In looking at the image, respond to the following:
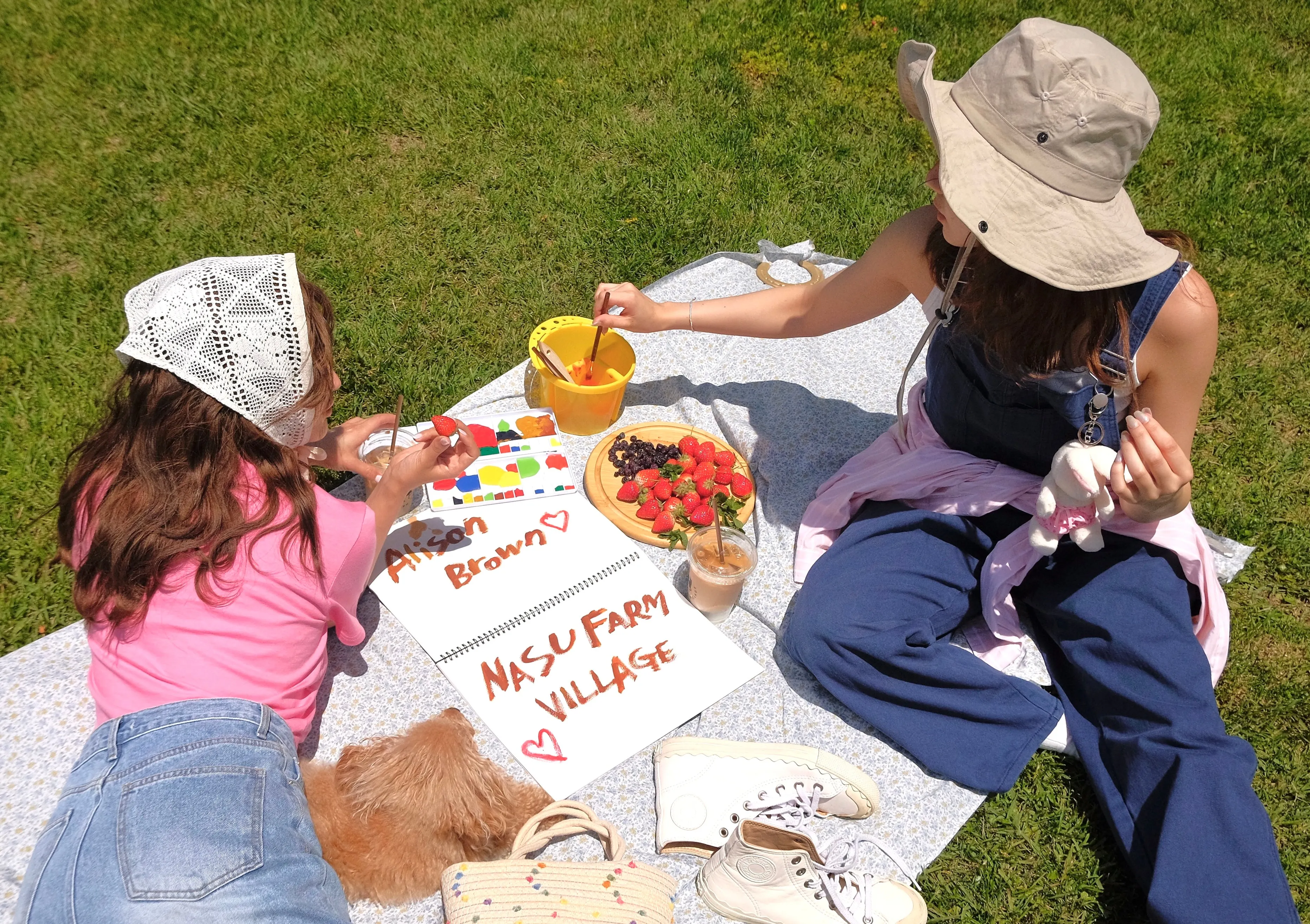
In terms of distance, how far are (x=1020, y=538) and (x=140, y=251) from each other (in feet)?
10.6

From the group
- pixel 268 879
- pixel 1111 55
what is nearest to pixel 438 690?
pixel 268 879

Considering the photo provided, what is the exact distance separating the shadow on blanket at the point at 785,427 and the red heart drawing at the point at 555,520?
0.53m

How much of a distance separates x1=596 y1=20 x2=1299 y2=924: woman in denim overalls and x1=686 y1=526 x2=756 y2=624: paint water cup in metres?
0.19

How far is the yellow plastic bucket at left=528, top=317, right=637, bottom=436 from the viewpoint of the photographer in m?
2.79

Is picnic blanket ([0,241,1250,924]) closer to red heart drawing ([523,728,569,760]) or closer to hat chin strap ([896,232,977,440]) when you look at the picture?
red heart drawing ([523,728,569,760])

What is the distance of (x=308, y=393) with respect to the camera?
197cm

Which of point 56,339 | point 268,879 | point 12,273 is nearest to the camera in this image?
point 268,879

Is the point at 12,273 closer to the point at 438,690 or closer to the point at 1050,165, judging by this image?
the point at 438,690

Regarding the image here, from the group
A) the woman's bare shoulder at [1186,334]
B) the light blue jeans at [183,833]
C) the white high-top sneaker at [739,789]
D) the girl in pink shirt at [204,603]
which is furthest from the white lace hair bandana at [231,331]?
the woman's bare shoulder at [1186,334]

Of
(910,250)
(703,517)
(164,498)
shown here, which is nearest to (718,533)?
(703,517)

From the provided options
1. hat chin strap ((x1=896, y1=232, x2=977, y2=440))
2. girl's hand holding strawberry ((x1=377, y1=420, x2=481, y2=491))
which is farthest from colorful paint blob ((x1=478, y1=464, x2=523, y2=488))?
hat chin strap ((x1=896, y1=232, x2=977, y2=440))

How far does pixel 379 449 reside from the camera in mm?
2643

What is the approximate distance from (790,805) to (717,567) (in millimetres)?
622

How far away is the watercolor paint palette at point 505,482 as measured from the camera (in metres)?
2.69
